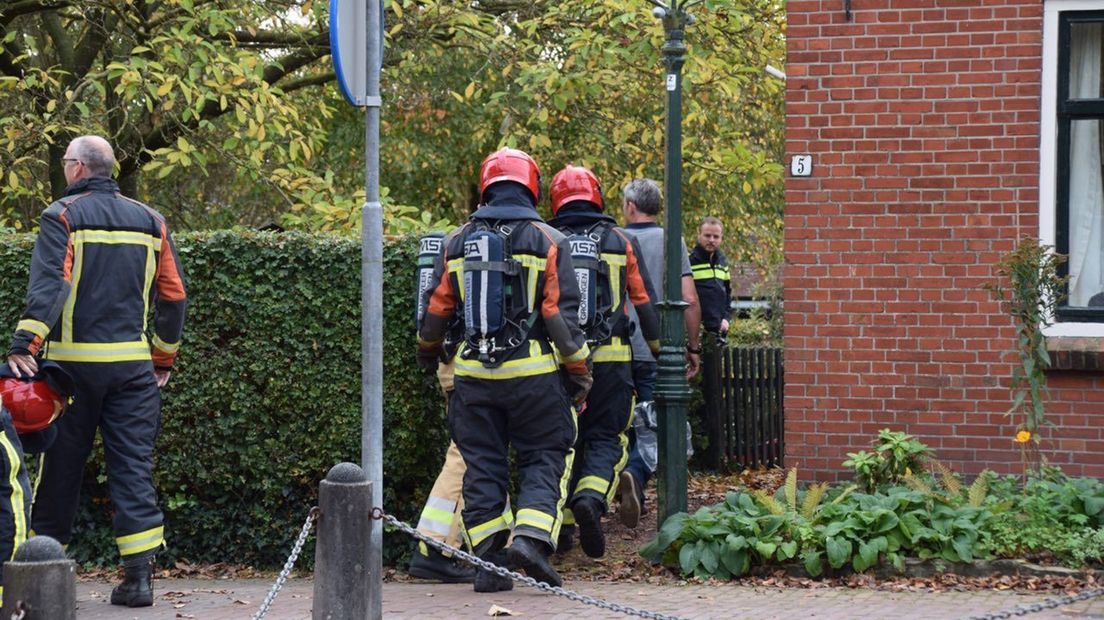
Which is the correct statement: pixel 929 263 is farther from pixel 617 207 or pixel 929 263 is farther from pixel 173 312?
pixel 617 207

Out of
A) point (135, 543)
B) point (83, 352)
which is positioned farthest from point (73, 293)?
point (135, 543)

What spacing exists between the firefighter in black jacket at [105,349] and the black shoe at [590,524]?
217cm

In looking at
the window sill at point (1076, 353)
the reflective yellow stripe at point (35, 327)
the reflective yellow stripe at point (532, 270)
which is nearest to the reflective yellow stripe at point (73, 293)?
the reflective yellow stripe at point (35, 327)

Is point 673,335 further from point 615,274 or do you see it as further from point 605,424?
point 605,424

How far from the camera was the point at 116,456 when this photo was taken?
23.0 feet

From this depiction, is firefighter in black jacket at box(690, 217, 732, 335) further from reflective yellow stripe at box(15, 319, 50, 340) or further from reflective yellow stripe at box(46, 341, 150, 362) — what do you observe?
reflective yellow stripe at box(15, 319, 50, 340)

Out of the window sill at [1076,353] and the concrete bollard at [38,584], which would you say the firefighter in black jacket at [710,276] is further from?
the concrete bollard at [38,584]

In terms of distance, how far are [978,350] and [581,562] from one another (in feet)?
8.74

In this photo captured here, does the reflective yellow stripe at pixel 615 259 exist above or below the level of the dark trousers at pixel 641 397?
above

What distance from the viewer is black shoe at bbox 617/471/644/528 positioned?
8469 millimetres

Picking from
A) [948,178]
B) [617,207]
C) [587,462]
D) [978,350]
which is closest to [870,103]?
[948,178]

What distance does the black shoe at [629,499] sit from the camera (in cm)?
847

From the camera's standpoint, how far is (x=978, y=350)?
8.74 metres

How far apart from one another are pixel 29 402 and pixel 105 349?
1.85 feet
